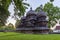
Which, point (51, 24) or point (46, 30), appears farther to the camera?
point (51, 24)

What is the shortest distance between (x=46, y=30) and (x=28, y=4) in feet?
102

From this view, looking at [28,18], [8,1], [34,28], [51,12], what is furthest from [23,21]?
[8,1]

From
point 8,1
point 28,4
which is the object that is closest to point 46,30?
point 28,4

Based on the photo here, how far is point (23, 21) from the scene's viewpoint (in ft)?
168

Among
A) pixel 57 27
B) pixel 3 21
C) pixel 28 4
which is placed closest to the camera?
pixel 28 4

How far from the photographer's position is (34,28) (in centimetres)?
4712

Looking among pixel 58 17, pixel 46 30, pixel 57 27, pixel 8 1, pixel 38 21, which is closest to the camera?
pixel 8 1

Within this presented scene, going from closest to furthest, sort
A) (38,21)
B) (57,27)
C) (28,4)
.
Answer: (28,4), (38,21), (57,27)

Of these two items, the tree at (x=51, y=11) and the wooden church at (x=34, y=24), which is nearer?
the wooden church at (x=34, y=24)

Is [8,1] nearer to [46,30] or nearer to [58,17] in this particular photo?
[46,30]

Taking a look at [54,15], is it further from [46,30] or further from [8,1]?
[8,1]

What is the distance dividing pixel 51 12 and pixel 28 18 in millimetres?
12342

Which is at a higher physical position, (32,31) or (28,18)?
(28,18)

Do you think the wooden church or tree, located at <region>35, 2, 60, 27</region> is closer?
the wooden church
